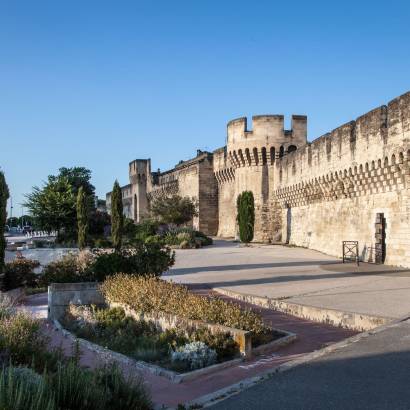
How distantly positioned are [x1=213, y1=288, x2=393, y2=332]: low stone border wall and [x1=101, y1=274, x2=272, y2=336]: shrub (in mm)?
1331

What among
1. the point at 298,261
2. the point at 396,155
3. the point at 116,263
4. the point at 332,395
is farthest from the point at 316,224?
the point at 332,395

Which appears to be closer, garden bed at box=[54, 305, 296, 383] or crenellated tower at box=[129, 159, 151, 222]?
garden bed at box=[54, 305, 296, 383]

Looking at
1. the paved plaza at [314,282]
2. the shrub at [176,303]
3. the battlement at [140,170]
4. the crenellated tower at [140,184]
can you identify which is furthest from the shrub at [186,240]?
the battlement at [140,170]

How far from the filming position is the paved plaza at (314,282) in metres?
10.3

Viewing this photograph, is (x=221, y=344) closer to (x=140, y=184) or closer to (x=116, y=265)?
(x=116, y=265)

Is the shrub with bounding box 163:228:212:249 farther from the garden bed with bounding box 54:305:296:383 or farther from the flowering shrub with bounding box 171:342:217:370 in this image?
the flowering shrub with bounding box 171:342:217:370

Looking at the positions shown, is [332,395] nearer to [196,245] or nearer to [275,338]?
[275,338]

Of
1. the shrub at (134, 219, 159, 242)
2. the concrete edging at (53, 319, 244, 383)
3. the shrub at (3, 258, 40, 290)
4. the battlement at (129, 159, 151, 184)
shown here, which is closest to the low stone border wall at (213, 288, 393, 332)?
the concrete edging at (53, 319, 244, 383)

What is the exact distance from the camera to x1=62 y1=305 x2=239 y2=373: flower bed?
6.78 meters

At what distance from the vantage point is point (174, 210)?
149ft

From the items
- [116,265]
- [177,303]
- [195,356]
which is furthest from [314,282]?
[195,356]

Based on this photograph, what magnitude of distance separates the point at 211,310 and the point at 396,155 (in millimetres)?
12596

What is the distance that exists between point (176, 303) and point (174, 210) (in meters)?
36.6

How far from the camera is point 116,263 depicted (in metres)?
12.5
